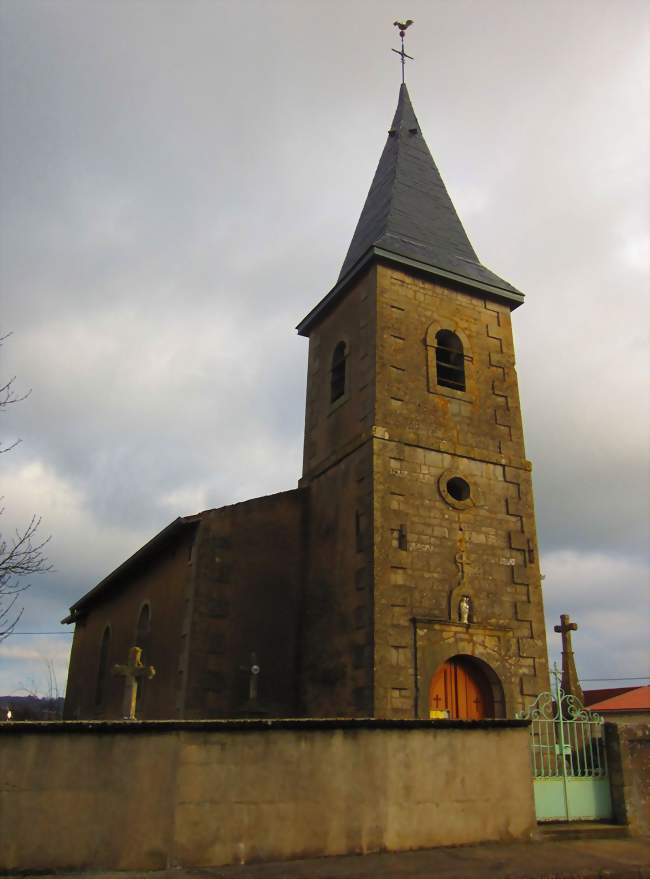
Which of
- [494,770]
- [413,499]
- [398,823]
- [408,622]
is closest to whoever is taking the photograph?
[398,823]

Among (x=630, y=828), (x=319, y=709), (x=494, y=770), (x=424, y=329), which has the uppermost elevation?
(x=424, y=329)

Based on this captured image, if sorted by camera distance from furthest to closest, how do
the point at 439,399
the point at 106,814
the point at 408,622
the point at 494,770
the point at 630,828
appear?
the point at 439,399, the point at 408,622, the point at 630,828, the point at 494,770, the point at 106,814

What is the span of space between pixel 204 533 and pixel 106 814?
687 centimetres

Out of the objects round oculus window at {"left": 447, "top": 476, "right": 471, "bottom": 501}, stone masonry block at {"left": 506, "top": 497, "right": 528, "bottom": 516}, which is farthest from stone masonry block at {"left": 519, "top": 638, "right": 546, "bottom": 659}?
round oculus window at {"left": 447, "top": 476, "right": 471, "bottom": 501}

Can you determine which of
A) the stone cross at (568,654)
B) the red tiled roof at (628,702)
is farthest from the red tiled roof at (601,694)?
the stone cross at (568,654)

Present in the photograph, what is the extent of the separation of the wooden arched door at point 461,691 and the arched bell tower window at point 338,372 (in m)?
5.64

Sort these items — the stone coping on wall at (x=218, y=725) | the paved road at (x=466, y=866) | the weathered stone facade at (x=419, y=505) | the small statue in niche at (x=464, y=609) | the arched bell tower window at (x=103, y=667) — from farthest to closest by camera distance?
the arched bell tower window at (x=103, y=667)
the small statue in niche at (x=464, y=609)
the weathered stone facade at (x=419, y=505)
the stone coping on wall at (x=218, y=725)
the paved road at (x=466, y=866)

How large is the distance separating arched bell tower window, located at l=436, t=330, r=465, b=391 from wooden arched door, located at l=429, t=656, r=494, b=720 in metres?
5.18

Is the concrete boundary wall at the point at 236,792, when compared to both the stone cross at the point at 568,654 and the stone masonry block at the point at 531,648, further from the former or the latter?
the stone cross at the point at 568,654

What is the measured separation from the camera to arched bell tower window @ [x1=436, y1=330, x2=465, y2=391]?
1438cm

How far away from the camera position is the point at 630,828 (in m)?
8.37

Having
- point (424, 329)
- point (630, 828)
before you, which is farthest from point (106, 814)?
point (424, 329)

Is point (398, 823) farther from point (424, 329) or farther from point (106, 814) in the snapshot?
point (424, 329)

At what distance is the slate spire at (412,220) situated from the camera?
15.1 metres
